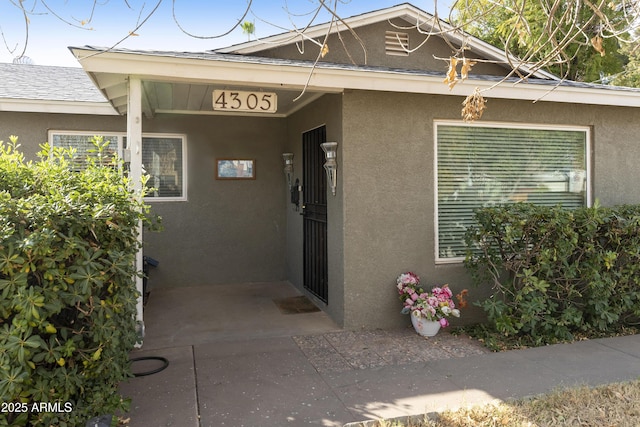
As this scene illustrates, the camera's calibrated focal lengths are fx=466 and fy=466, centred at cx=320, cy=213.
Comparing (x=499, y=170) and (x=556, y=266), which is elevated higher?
(x=499, y=170)

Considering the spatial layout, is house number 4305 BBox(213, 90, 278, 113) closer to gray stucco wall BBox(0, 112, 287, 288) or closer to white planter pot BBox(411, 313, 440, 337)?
gray stucco wall BBox(0, 112, 287, 288)

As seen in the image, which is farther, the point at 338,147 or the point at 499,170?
the point at 499,170

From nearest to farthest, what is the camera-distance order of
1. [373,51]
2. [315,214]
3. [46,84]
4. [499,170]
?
[499,170], [315,214], [373,51], [46,84]

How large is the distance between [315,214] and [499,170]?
241cm

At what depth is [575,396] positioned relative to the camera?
3414mm

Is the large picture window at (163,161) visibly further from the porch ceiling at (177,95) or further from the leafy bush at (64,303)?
the leafy bush at (64,303)

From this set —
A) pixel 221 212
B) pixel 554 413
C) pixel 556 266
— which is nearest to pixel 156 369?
pixel 554 413

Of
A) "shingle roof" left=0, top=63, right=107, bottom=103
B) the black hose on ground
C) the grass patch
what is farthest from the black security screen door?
"shingle roof" left=0, top=63, right=107, bottom=103

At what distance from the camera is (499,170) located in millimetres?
5723

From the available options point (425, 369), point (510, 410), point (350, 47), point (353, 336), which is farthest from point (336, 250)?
point (350, 47)

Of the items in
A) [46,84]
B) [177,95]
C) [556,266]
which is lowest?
[556,266]

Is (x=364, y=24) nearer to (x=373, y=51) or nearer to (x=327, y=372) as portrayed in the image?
(x=373, y=51)

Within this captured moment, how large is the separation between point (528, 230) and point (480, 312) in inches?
50.7

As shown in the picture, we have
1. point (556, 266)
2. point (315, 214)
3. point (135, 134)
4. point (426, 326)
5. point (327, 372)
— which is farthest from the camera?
point (315, 214)
